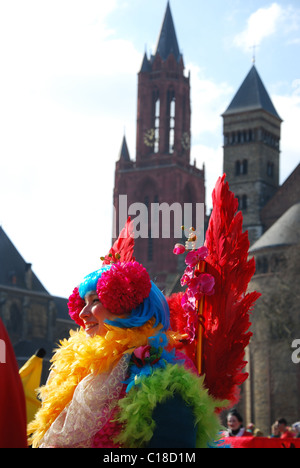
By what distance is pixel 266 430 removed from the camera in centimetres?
4728

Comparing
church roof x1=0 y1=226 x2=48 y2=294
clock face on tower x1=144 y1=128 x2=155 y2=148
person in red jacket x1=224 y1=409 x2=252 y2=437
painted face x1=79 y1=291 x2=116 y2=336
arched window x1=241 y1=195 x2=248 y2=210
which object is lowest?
person in red jacket x1=224 y1=409 x2=252 y2=437

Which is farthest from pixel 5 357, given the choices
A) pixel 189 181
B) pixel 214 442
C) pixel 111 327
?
pixel 189 181

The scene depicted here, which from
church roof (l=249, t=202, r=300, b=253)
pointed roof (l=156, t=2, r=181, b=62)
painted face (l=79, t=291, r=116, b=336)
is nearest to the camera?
painted face (l=79, t=291, r=116, b=336)

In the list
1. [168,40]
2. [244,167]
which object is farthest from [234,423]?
[168,40]

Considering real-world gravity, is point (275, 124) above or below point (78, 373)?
above

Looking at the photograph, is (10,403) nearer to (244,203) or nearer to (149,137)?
(244,203)

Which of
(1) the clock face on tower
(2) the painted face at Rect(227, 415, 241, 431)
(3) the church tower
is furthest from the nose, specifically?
(1) the clock face on tower

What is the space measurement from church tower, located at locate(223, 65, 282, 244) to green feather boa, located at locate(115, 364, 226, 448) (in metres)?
54.9

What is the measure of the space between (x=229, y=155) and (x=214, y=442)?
5781 centimetres

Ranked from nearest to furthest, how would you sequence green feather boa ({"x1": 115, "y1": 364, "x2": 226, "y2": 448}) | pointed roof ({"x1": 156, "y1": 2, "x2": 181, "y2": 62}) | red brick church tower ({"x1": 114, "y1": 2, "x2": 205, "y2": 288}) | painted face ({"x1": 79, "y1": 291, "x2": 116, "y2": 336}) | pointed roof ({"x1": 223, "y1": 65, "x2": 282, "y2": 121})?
green feather boa ({"x1": 115, "y1": 364, "x2": 226, "y2": 448}) → painted face ({"x1": 79, "y1": 291, "x2": 116, "y2": 336}) → pointed roof ({"x1": 223, "y1": 65, "x2": 282, "y2": 121}) → red brick church tower ({"x1": 114, "y1": 2, "x2": 205, "y2": 288}) → pointed roof ({"x1": 156, "y1": 2, "x2": 181, "y2": 62})

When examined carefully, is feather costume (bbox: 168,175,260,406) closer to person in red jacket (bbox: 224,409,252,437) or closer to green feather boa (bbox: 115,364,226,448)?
green feather boa (bbox: 115,364,226,448)

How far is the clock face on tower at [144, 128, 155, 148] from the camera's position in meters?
81.6

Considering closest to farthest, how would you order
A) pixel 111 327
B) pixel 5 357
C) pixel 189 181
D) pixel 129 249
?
pixel 5 357 → pixel 111 327 → pixel 129 249 → pixel 189 181

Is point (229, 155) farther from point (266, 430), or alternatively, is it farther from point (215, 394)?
point (215, 394)
